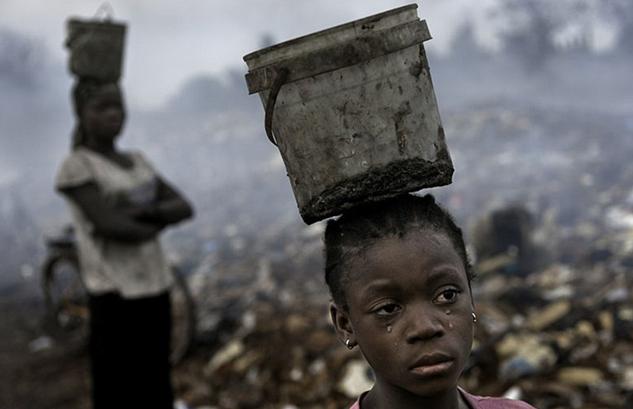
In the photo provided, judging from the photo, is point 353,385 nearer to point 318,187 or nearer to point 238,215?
point 318,187

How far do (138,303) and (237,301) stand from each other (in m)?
3.26

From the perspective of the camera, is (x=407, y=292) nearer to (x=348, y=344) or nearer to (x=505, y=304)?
(x=348, y=344)

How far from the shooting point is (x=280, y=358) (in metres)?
4.33

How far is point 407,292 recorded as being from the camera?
1.12m

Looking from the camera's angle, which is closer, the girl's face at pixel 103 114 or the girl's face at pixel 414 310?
the girl's face at pixel 414 310

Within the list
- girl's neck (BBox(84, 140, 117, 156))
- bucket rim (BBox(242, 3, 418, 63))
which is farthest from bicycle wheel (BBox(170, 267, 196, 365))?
bucket rim (BBox(242, 3, 418, 63))

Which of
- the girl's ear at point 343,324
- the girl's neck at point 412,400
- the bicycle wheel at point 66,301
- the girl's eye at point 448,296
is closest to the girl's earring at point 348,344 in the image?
the girl's ear at point 343,324

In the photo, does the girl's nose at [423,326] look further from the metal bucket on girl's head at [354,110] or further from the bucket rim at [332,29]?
the bucket rim at [332,29]

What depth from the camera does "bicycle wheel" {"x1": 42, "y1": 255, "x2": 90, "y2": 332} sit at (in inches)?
196

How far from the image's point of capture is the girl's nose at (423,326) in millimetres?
1085

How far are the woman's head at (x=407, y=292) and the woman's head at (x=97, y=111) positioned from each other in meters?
1.96

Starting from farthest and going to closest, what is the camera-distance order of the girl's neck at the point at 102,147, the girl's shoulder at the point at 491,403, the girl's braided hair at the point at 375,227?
1. the girl's neck at the point at 102,147
2. the girl's shoulder at the point at 491,403
3. the girl's braided hair at the point at 375,227

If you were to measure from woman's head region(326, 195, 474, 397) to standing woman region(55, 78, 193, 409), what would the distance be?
5.93 ft

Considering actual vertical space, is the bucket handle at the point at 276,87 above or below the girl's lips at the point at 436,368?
above
